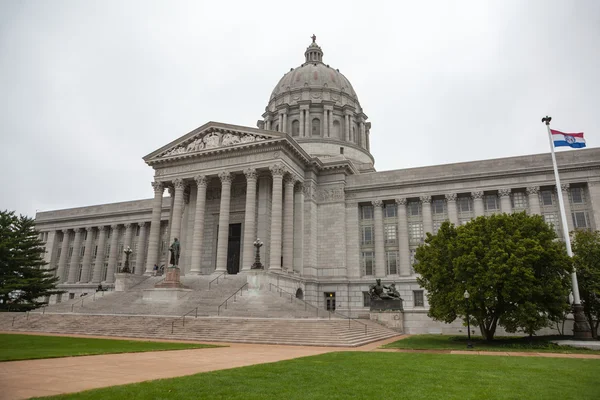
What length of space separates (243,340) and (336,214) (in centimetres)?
2806

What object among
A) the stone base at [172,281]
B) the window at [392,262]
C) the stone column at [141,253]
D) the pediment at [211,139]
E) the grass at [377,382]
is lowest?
the grass at [377,382]

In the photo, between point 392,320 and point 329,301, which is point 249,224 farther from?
point 392,320

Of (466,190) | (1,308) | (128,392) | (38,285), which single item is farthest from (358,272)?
(128,392)

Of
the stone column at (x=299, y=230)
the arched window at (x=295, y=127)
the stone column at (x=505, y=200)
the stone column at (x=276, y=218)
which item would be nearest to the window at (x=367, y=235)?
the stone column at (x=299, y=230)

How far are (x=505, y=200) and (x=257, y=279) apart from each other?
92.9 feet

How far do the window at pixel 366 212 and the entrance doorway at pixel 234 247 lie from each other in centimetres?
1491

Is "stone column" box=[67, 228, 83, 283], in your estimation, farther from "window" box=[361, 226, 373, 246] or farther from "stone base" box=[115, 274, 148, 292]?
"window" box=[361, 226, 373, 246]

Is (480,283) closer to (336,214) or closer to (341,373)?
(341,373)

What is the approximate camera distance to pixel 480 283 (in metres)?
26.0

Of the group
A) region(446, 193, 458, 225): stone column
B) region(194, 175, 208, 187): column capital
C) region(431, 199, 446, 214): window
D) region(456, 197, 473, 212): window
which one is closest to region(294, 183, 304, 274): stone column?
region(194, 175, 208, 187): column capital

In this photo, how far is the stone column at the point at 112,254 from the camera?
6637 cm

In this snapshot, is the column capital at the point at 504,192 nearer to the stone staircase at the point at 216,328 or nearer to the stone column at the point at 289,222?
the stone staircase at the point at 216,328

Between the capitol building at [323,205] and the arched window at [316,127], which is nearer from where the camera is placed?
the capitol building at [323,205]

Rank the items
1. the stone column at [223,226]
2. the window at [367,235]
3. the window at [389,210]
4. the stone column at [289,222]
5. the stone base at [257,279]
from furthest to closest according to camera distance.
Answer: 1. the window at [389,210]
2. the window at [367,235]
3. the stone column at [289,222]
4. the stone column at [223,226]
5. the stone base at [257,279]
